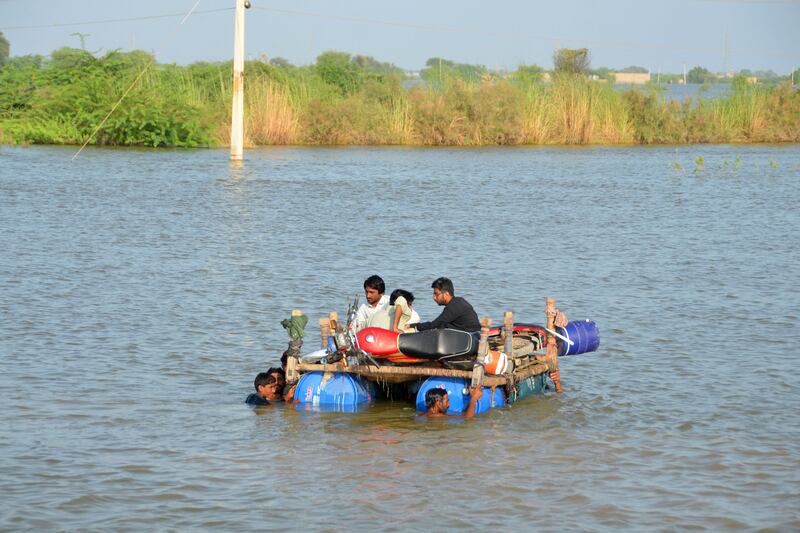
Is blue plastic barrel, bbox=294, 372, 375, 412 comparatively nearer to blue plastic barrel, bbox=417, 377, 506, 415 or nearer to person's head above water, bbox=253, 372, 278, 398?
person's head above water, bbox=253, 372, 278, 398

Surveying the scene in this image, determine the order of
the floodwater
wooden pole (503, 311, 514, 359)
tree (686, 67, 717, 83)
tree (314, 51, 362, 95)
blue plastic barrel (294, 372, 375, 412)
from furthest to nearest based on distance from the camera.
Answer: tree (686, 67, 717, 83)
tree (314, 51, 362, 95)
blue plastic barrel (294, 372, 375, 412)
wooden pole (503, 311, 514, 359)
the floodwater

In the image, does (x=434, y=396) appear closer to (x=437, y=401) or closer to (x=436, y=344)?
(x=437, y=401)

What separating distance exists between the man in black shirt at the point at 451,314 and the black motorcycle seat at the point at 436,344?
26.5 inches

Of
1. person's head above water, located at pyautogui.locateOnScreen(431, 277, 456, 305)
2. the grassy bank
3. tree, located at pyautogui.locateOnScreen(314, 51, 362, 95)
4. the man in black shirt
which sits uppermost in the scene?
tree, located at pyautogui.locateOnScreen(314, 51, 362, 95)

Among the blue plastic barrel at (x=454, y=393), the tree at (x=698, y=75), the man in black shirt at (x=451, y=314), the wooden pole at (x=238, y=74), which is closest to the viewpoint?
the blue plastic barrel at (x=454, y=393)

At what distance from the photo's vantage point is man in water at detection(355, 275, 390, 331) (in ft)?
38.7

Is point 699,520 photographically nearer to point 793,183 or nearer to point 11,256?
point 11,256

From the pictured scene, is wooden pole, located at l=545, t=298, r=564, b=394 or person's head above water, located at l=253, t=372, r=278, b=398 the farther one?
wooden pole, located at l=545, t=298, r=564, b=394

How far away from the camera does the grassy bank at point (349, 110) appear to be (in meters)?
46.2

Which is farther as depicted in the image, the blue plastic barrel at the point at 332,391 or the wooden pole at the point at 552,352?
the wooden pole at the point at 552,352

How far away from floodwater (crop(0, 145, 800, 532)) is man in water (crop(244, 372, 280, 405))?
18 cm

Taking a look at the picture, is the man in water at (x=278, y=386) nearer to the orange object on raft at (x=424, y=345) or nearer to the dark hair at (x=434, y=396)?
the orange object on raft at (x=424, y=345)

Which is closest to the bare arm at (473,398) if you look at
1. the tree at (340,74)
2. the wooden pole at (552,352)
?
the wooden pole at (552,352)

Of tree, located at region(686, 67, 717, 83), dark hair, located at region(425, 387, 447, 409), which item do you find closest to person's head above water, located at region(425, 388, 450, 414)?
dark hair, located at region(425, 387, 447, 409)
